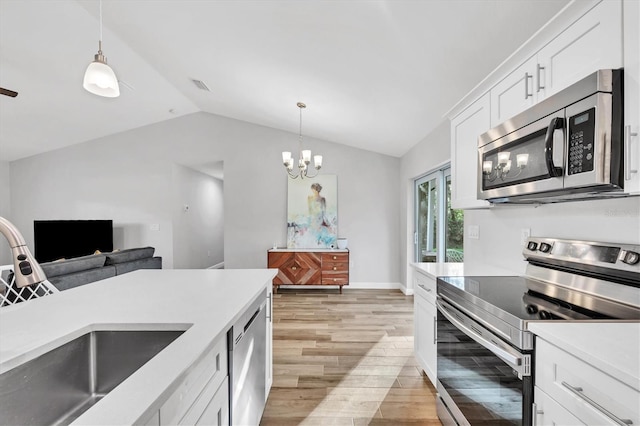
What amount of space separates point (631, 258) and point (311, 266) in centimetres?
393

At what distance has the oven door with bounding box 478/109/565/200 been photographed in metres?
1.21

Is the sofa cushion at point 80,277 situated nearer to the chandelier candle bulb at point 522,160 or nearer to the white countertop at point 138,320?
the white countertop at point 138,320

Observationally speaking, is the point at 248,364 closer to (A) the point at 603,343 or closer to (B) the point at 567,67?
(A) the point at 603,343

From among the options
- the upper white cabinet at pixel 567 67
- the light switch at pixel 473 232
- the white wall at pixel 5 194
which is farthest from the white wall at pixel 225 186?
the upper white cabinet at pixel 567 67

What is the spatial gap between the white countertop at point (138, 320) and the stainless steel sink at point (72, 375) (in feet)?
0.15

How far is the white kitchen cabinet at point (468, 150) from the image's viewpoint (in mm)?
1889

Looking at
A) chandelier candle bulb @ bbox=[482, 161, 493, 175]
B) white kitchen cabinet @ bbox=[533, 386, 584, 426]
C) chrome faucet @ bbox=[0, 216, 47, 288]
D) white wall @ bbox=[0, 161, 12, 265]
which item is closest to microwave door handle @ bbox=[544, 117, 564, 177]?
chandelier candle bulb @ bbox=[482, 161, 493, 175]

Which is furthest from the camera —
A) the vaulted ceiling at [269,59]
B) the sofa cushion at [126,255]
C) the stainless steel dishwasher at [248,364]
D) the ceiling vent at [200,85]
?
the ceiling vent at [200,85]

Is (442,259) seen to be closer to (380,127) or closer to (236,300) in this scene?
(380,127)

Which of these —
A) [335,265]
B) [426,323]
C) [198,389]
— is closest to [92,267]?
[198,389]

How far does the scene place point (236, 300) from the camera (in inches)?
52.2

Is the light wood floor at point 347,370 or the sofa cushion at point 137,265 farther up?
the sofa cushion at point 137,265

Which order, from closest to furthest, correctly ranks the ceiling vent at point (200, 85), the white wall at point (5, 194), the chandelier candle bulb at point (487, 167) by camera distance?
the chandelier candle bulb at point (487, 167) < the ceiling vent at point (200, 85) < the white wall at point (5, 194)

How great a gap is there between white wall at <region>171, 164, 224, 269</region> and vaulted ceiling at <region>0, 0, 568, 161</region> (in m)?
1.56
